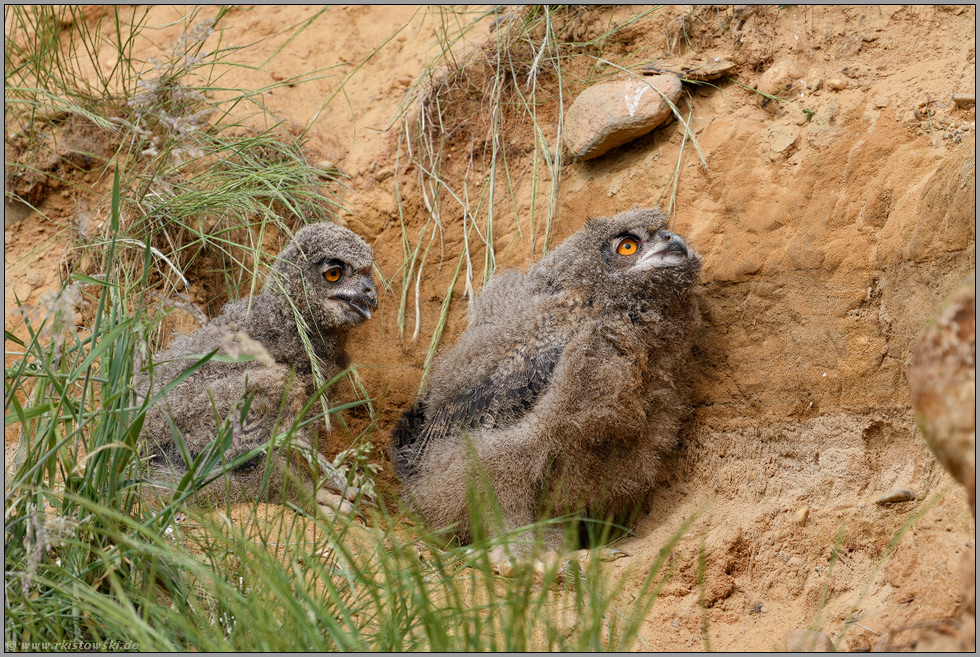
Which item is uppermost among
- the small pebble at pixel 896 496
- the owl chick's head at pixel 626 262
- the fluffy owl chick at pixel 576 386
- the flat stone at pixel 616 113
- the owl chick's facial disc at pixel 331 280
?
the flat stone at pixel 616 113

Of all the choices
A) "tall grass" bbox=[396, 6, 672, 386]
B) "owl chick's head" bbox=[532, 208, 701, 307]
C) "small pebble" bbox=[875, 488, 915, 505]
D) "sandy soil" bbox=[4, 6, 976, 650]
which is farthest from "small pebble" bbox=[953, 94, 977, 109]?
"tall grass" bbox=[396, 6, 672, 386]

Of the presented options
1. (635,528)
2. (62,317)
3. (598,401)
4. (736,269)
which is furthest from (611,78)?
(62,317)

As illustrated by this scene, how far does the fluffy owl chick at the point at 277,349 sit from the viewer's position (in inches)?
189

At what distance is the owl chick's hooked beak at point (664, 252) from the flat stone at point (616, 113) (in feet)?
3.39

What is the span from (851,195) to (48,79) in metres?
5.76

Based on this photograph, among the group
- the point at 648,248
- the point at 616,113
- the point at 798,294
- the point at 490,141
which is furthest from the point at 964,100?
the point at 490,141

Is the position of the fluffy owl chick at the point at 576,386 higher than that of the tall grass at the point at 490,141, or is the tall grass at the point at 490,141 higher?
the tall grass at the point at 490,141

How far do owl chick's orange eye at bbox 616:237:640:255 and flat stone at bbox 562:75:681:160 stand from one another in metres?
0.99

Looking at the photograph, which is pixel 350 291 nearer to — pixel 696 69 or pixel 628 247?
pixel 628 247

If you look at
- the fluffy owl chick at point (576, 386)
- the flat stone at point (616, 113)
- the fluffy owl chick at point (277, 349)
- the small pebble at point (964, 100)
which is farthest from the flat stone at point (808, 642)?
the flat stone at point (616, 113)

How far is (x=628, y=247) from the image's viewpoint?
490 cm

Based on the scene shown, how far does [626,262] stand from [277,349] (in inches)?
85.2

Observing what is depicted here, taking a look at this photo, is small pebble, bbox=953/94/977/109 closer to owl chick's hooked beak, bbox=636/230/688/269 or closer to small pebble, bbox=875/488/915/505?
owl chick's hooked beak, bbox=636/230/688/269

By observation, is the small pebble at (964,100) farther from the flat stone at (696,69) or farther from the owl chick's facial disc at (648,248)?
the owl chick's facial disc at (648,248)
